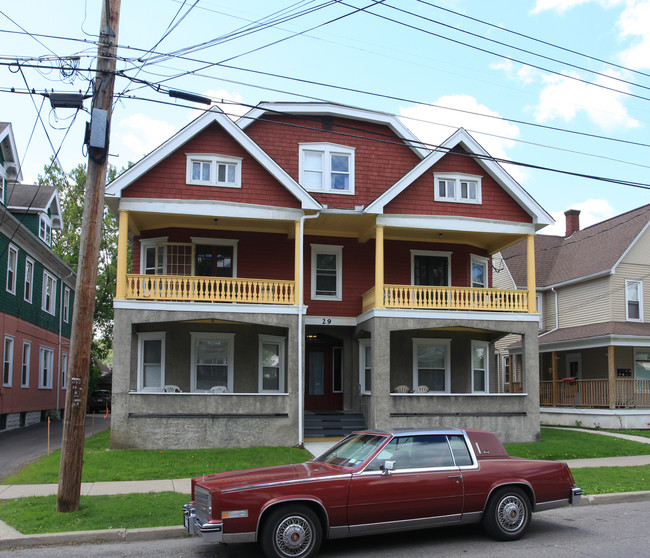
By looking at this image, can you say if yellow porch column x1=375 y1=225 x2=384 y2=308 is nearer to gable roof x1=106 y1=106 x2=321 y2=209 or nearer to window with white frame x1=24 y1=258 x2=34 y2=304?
gable roof x1=106 y1=106 x2=321 y2=209

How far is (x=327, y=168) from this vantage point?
888 inches

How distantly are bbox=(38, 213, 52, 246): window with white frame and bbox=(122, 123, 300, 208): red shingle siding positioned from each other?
14.0 metres

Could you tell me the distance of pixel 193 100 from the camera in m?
13.0

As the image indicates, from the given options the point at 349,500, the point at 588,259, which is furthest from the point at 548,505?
the point at 588,259

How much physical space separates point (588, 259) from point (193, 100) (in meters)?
22.4

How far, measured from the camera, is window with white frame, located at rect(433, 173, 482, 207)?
71.2 feet

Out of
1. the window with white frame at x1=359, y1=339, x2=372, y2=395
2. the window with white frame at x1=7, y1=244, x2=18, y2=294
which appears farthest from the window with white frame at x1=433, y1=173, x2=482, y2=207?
the window with white frame at x1=7, y1=244, x2=18, y2=294

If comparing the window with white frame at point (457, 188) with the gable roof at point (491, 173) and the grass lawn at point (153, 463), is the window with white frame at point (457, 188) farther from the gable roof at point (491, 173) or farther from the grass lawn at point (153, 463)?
the grass lawn at point (153, 463)

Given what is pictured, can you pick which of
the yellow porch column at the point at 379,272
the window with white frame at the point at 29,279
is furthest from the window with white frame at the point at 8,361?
the yellow porch column at the point at 379,272

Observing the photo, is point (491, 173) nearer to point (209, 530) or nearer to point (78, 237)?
point (209, 530)

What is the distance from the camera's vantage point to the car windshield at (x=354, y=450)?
9.04 meters

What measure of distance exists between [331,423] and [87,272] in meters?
12.0

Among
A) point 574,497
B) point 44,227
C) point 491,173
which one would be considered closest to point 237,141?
point 491,173

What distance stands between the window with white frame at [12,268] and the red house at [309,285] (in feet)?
23.6
